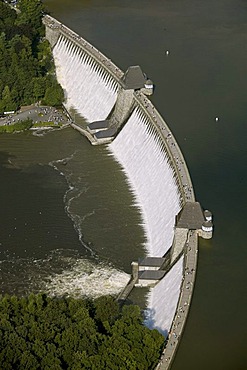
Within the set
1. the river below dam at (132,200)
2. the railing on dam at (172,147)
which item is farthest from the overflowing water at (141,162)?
the river below dam at (132,200)

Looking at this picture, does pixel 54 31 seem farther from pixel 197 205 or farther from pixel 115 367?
pixel 115 367

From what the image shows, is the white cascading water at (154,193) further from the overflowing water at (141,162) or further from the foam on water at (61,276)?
the foam on water at (61,276)

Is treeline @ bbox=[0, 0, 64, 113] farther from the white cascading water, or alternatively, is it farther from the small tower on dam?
the white cascading water

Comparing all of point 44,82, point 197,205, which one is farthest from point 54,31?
point 197,205

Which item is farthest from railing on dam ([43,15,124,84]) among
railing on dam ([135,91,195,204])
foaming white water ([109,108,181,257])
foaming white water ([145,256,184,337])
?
foaming white water ([145,256,184,337])

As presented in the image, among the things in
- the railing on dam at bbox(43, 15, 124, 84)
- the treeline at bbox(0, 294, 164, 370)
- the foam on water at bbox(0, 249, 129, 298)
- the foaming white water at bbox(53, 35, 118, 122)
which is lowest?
the foam on water at bbox(0, 249, 129, 298)

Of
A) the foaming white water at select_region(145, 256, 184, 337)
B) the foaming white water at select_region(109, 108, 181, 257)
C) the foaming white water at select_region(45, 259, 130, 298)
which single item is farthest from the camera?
the foaming white water at select_region(109, 108, 181, 257)
